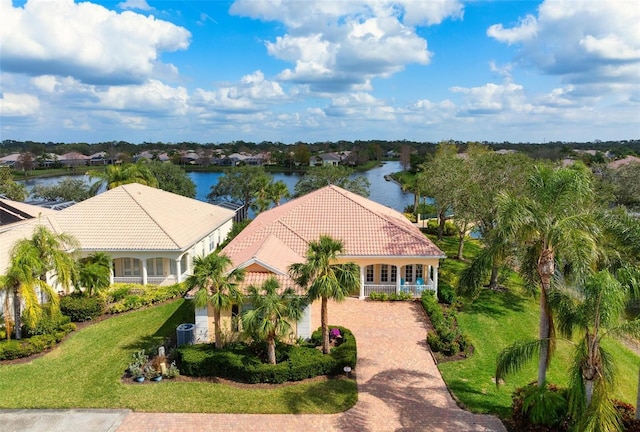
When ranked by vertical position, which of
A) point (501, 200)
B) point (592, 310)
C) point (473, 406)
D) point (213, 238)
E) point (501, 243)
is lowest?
point (473, 406)

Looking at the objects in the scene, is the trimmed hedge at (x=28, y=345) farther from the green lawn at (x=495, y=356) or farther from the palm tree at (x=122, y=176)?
the palm tree at (x=122, y=176)

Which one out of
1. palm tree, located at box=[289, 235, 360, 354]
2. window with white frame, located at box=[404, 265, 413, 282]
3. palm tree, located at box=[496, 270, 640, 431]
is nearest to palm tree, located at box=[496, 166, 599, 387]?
palm tree, located at box=[496, 270, 640, 431]

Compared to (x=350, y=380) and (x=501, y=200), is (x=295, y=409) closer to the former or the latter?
(x=350, y=380)

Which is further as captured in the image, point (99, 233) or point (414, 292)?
point (99, 233)

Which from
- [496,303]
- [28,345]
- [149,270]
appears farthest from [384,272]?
[28,345]

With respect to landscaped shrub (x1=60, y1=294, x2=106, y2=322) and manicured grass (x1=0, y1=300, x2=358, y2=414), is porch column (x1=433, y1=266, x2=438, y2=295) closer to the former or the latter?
manicured grass (x1=0, y1=300, x2=358, y2=414)

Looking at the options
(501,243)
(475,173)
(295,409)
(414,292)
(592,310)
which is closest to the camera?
(592,310)

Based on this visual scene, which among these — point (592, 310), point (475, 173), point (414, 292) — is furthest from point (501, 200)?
point (475, 173)
